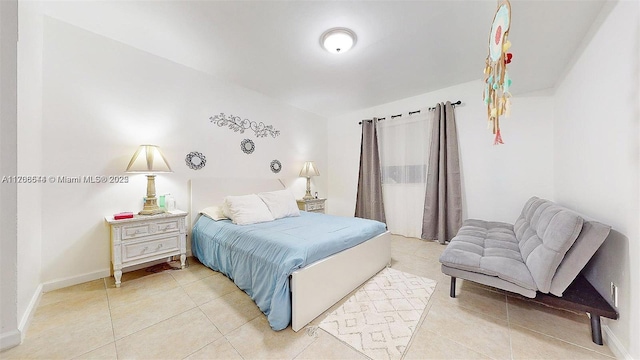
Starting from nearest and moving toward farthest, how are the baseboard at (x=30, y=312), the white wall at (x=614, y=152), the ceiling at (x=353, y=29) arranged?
the white wall at (x=614, y=152) → the baseboard at (x=30, y=312) → the ceiling at (x=353, y=29)

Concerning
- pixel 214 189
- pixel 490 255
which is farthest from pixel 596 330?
pixel 214 189

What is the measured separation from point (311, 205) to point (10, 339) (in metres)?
3.28

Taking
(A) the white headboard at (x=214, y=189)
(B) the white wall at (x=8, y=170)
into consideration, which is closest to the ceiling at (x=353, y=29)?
(B) the white wall at (x=8, y=170)

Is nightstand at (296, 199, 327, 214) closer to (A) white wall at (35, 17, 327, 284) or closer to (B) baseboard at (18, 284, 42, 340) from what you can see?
(A) white wall at (35, 17, 327, 284)

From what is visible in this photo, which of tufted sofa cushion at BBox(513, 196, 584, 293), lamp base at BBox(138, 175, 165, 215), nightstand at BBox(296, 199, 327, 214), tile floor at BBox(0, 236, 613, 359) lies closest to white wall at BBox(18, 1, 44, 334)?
tile floor at BBox(0, 236, 613, 359)

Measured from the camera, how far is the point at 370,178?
4.29m

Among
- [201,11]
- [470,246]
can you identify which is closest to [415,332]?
[470,246]

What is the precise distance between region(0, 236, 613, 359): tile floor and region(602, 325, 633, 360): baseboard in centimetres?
5

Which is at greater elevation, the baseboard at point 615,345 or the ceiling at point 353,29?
the ceiling at point 353,29

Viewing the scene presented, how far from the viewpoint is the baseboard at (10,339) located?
131 centimetres

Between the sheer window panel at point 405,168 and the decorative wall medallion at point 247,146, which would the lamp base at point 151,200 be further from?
the sheer window panel at point 405,168

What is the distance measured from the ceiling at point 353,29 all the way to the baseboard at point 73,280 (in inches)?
97.0

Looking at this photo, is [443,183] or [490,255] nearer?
[490,255]

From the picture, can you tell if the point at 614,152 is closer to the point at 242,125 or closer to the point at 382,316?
the point at 382,316
